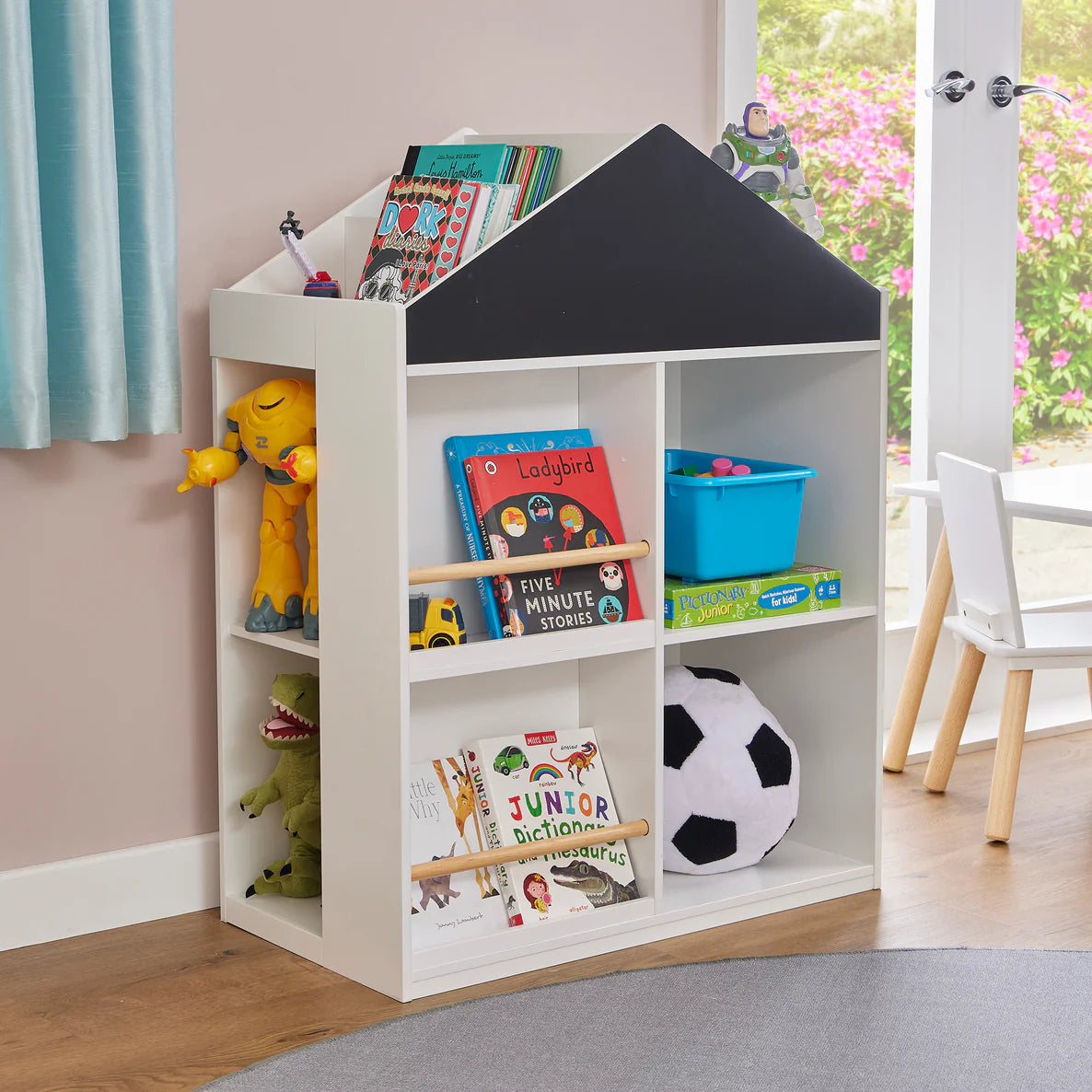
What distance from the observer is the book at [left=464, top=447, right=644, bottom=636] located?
1908 mm

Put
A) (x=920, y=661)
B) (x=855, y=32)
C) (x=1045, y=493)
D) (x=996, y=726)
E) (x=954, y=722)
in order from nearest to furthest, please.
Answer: (x=1045, y=493) → (x=954, y=722) → (x=920, y=661) → (x=855, y=32) → (x=996, y=726)

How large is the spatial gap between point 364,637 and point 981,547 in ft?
3.55

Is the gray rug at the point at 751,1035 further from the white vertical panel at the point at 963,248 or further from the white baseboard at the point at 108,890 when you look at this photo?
the white vertical panel at the point at 963,248

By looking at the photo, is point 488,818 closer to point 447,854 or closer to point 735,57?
point 447,854

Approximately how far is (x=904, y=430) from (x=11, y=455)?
1.77m

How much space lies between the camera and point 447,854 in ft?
6.38

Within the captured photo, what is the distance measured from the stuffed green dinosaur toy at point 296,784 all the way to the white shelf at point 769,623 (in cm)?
49

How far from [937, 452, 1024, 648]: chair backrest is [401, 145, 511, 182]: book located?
0.89 metres

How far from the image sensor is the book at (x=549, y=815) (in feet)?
6.34

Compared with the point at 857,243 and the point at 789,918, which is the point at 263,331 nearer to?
the point at 789,918

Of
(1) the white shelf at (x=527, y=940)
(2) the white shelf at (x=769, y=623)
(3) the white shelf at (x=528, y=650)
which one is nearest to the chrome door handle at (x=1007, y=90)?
(2) the white shelf at (x=769, y=623)

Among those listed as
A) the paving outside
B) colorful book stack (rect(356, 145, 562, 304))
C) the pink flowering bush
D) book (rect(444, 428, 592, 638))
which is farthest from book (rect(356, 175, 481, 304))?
the paving outside

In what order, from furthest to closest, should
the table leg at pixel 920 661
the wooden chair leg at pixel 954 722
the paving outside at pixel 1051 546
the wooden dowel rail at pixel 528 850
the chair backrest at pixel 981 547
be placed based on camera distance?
the paving outside at pixel 1051 546, the table leg at pixel 920 661, the wooden chair leg at pixel 954 722, the chair backrest at pixel 981 547, the wooden dowel rail at pixel 528 850

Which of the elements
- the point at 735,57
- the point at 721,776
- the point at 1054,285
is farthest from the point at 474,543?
the point at 1054,285
